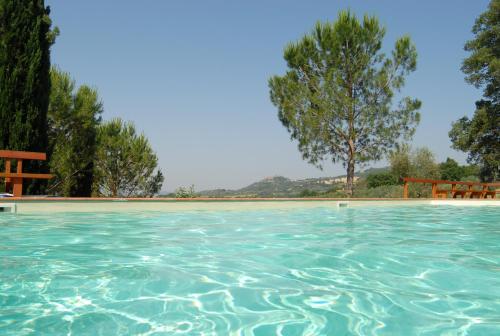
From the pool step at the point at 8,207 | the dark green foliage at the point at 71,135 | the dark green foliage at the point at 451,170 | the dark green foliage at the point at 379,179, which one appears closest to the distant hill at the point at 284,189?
the dark green foliage at the point at 379,179

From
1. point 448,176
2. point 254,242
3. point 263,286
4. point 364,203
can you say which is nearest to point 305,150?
point 364,203

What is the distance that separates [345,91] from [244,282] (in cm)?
1921

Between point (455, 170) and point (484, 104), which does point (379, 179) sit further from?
point (484, 104)

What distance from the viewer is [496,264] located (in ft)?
16.5

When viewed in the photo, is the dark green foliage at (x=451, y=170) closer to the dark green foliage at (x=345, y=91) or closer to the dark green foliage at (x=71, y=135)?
the dark green foliage at (x=345, y=91)

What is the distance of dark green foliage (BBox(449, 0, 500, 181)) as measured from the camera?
2452 centimetres

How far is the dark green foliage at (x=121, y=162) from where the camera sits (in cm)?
1997

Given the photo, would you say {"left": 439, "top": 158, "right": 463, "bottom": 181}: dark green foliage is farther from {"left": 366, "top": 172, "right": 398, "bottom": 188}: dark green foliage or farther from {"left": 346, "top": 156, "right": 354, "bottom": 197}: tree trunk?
{"left": 346, "top": 156, "right": 354, "bottom": 197}: tree trunk

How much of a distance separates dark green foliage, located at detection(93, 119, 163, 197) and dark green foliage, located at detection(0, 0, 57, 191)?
4.83 meters

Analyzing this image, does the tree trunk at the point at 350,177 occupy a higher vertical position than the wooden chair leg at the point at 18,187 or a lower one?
higher

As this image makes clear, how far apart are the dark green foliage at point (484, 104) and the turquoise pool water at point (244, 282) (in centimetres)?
2013

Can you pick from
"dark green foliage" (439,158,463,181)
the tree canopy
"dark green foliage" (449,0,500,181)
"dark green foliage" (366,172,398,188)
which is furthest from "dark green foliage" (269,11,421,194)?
"dark green foliage" (439,158,463,181)

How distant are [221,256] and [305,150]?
18098 mm

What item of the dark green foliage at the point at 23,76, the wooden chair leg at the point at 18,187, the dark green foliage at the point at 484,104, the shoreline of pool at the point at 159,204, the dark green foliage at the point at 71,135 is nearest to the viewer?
the shoreline of pool at the point at 159,204
